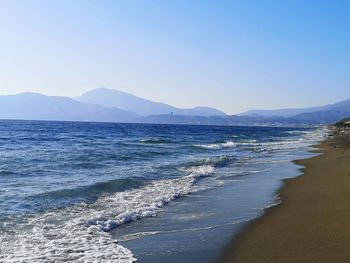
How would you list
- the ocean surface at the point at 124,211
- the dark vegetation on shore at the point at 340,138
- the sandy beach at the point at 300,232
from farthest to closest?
the dark vegetation on shore at the point at 340,138 < the ocean surface at the point at 124,211 < the sandy beach at the point at 300,232

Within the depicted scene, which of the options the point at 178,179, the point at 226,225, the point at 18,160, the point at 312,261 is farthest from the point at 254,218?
the point at 18,160

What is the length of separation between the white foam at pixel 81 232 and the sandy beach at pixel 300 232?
7.58 ft

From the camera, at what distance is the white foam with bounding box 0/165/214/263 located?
7.85m

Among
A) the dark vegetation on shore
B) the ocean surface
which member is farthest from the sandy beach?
the dark vegetation on shore

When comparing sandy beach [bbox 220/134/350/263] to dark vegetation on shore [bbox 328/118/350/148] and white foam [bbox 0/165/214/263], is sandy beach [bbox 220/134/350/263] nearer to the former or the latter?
white foam [bbox 0/165/214/263]

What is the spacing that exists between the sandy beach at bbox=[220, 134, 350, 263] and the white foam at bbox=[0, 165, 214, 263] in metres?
2.31

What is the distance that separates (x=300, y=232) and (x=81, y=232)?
4.76 metres

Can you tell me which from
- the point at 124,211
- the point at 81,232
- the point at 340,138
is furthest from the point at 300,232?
the point at 340,138

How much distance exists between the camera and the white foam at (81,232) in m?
7.85

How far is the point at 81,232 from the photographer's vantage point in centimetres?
953

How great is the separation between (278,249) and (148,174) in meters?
13.1

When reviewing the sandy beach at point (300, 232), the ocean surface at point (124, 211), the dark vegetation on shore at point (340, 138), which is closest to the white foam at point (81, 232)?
→ the ocean surface at point (124, 211)

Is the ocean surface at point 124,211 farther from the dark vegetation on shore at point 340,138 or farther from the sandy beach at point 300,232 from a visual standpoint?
the dark vegetation on shore at point 340,138

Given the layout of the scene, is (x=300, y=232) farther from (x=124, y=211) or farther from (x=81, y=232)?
(x=124, y=211)
